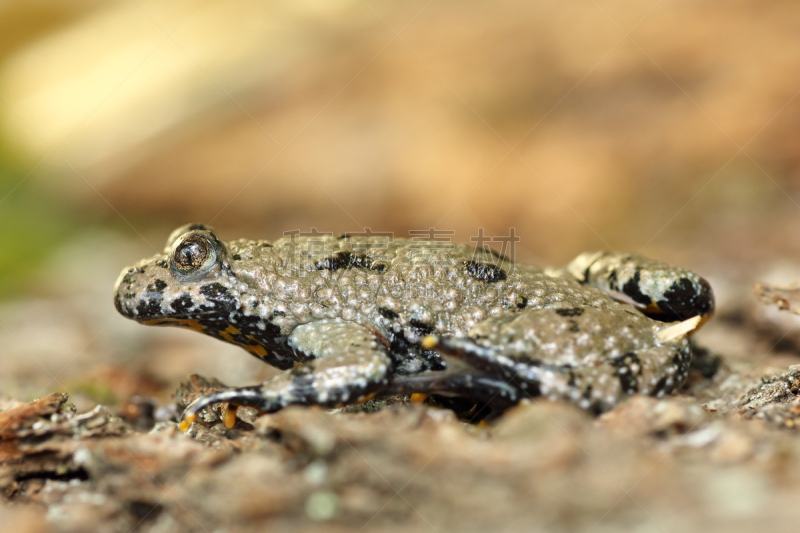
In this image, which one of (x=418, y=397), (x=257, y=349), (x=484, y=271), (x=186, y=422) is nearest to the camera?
(x=186, y=422)

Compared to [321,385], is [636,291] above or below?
above

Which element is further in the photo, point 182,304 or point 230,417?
point 182,304

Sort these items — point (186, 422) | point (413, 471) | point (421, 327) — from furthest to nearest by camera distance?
1. point (421, 327)
2. point (186, 422)
3. point (413, 471)

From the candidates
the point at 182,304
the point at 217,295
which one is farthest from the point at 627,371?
the point at 182,304

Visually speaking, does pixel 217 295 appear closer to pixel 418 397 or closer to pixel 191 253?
pixel 191 253

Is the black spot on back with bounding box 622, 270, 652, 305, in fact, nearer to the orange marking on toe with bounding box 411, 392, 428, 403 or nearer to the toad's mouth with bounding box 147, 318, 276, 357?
the orange marking on toe with bounding box 411, 392, 428, 403

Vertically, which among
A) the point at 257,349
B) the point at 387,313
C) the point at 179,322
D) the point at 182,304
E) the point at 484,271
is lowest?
the point at 257,349

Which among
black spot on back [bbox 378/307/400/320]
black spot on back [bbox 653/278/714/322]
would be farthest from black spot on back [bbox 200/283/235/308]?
black spot on back [bbox 653/278/714/322]
